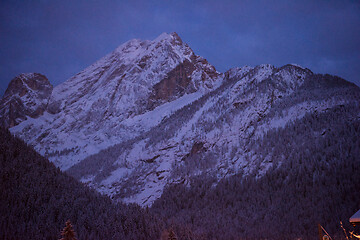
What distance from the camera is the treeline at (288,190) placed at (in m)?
52.1

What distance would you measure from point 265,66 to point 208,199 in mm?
69394

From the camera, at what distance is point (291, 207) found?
57.2 meters

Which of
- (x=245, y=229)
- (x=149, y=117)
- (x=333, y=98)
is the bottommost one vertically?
(x=245, y=229)

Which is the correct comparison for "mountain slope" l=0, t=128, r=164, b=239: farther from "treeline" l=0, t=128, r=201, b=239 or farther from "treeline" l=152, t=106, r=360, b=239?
"treeline" l=152, t=106, r=360, b=239

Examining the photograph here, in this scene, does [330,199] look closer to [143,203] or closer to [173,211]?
[173,211]

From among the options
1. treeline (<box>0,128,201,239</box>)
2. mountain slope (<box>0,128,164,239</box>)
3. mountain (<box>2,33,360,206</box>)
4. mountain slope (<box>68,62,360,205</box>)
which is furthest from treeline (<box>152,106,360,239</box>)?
mountain slope (<box>0,128,164,239</box>)

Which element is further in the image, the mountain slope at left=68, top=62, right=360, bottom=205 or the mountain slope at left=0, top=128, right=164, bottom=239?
the mountain slope at left=68, top=62, right=360, bottom=205

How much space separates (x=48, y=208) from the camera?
42.5 meters

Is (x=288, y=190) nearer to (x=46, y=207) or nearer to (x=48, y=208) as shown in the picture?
(x=48, y=208)

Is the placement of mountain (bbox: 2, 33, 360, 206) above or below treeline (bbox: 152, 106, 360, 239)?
above

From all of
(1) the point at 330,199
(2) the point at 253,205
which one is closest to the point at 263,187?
(2) the point at 253,205

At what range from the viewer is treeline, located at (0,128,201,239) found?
38469mm

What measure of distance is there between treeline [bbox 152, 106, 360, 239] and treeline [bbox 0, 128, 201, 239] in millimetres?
13531

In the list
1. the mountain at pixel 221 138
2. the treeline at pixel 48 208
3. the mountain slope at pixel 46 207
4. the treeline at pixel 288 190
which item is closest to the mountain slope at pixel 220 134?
the mountain at pixel 221 138
